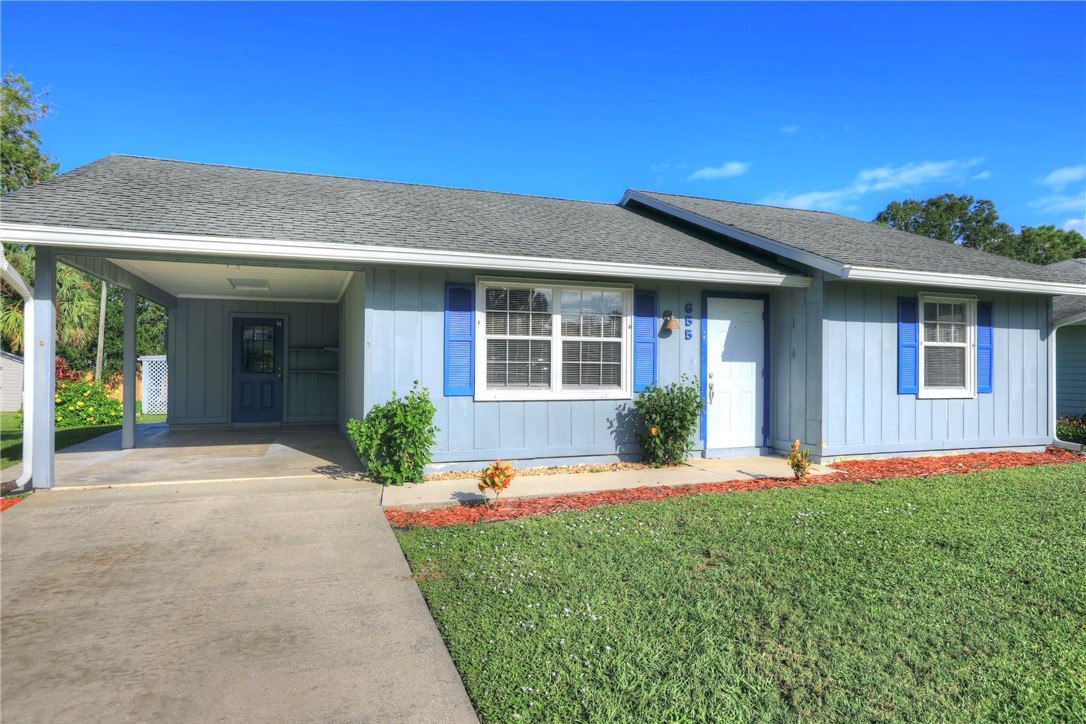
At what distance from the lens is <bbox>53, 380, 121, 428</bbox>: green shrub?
11422 millimetres

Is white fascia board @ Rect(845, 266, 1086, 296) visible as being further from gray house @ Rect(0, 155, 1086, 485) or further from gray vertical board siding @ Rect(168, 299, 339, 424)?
gray vertical board siding @ Rect(168, 299, 339, 424)

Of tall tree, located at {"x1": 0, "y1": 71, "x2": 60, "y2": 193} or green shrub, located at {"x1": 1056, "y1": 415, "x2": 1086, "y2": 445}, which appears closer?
green shrub, located at {"x1": 1056, "y1": 415, "x2": 1086, "y2": 445}

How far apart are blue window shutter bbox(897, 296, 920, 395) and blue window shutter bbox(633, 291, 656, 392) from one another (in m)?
3.32

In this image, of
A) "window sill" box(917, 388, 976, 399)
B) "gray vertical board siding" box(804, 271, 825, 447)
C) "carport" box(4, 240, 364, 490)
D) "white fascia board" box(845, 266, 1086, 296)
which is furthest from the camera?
"carport" box(4, 240, 364, 490)

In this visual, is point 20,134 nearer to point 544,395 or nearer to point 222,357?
point 222,357

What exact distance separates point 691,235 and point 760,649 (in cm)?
718

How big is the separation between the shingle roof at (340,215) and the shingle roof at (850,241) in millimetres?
523

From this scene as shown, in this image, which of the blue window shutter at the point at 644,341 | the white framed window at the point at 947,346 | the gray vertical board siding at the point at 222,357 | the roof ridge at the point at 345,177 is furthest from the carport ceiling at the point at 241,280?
the white framed window at the point at 947,346

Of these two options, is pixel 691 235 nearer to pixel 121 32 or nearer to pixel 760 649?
pixel 760 649

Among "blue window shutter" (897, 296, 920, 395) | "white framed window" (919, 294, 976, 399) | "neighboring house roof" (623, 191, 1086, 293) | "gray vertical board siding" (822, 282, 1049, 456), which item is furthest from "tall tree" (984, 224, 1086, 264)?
"blue window shutter" (897, 296, 920, 395)

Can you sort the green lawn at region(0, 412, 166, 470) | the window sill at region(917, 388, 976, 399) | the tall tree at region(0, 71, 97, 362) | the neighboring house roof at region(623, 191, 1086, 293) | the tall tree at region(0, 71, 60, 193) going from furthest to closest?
the tall tree at region(0, 71, 60, 193), the tall tree at region(0, 71, 97, 362), the window sill at region(917, 388, 976, 399), the green lawn at region(0, 412, 166, 470), the neighboring house roof at region(623, 191, 1086, 293)

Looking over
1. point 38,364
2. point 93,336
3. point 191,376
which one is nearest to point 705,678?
point 38,364

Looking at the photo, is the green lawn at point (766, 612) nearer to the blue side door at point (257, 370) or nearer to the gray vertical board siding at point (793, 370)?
the gray vertical board siding at point (793, 370)

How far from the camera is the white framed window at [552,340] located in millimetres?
6465
